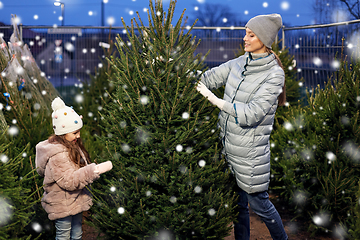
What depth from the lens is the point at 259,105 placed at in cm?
291

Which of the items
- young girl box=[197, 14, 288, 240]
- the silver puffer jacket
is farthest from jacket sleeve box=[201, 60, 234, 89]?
the silver puffer jacket

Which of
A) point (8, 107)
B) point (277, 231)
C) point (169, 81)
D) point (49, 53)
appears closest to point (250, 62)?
point (169, 81)

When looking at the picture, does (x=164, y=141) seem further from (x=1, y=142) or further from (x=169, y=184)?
(x=1, y=142)

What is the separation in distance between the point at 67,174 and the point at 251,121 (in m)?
1.65

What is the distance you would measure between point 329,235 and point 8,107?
435 centimetres

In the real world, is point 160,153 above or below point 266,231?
above

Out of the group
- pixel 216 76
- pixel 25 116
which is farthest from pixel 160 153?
pixel 25 116

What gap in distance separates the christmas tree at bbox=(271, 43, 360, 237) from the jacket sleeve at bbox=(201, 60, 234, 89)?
162 centimetres

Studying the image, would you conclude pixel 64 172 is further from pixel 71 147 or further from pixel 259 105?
pixel 259 105

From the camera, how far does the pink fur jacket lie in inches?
110

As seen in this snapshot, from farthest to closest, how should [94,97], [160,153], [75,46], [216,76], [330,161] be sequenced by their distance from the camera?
[75,46]
[94,97]
[330,161]
[216,76]
[160,153]

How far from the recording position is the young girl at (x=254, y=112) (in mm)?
2939

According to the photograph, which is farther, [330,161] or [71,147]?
[330,161]

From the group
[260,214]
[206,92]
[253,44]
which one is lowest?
[260,214]
